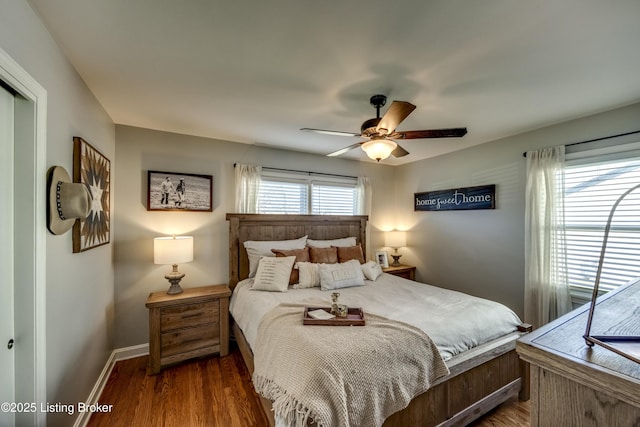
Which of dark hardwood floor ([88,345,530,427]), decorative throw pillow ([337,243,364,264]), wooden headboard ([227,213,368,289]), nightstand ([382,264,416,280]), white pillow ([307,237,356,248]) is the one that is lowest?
dark hardwood floor ([88,345,530,427])

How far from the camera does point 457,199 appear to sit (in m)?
3.71

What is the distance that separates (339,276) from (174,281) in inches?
70.1

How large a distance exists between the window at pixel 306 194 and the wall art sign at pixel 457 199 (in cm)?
109

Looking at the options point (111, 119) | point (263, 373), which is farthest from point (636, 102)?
point (111, 119)

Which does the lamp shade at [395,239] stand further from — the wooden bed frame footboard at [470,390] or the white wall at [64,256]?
the white wall at [64,256]

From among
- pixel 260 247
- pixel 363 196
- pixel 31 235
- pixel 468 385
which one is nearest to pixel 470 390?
pixel 468 385

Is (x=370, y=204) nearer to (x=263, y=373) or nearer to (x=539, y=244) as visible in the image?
(x=539, y=244)

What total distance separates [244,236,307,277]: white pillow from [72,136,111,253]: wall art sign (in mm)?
1401

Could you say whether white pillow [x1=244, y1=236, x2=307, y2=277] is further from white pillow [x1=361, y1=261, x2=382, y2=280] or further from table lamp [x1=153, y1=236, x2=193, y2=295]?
white pillow [x1=361, y1=261, x2=382, y2=280]

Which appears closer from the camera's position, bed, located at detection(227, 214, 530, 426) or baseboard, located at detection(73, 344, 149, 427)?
bed, located at detection(227, 214, 530, 426)

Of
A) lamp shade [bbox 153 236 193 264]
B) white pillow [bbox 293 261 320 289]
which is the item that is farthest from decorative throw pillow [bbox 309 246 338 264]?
lamp shade [bbox 153 236 193 264]

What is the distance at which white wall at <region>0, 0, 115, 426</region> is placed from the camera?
125cm

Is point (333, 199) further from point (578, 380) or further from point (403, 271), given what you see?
point (578, 380)

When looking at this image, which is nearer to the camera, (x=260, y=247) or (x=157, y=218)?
(x=157, y=218)
